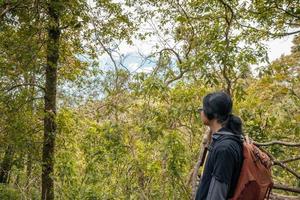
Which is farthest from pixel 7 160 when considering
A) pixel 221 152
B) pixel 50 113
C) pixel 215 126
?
pixel 221 152

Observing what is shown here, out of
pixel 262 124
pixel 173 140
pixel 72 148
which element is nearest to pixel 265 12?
→ pixel 262 124

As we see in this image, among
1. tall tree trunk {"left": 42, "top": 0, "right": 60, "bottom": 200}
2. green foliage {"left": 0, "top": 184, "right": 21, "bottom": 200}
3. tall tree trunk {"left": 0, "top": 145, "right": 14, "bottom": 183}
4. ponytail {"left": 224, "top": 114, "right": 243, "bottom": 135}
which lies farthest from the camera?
green foliage {"left": 0, "top": 184, "right": 21, "bottom": 200}

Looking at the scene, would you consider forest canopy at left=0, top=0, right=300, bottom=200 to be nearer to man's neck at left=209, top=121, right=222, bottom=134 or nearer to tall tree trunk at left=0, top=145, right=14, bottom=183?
tall tree trunk at left=0, top=145, right=14, bottom=183

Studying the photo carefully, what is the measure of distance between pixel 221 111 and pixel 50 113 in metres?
6.51

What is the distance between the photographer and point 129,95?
7.09m

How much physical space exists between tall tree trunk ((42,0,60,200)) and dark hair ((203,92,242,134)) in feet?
20.2

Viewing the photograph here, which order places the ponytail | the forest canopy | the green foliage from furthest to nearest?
the green foliage < the forest canopy < the ponytail

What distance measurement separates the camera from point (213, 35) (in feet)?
16.2

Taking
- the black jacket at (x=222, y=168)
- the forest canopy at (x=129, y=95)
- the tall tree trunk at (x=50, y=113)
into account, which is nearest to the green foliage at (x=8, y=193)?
the forest canopy at (x=129, y=95)

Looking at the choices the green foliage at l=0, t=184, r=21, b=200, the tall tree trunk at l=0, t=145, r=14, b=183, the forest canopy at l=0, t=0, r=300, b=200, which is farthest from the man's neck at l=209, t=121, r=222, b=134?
the green foliage at l=0, t=184, r=21, b=200

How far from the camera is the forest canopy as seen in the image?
5.07 meters

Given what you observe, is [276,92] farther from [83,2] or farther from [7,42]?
[7,42]

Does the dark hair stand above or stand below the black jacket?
above

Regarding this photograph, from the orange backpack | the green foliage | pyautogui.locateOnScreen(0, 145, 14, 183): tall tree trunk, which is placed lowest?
the green foliage
